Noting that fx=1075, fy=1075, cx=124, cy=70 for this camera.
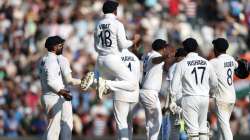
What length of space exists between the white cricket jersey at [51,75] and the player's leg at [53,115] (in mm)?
177

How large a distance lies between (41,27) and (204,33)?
5528 millimetres

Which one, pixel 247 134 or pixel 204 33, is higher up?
pixel 204 33

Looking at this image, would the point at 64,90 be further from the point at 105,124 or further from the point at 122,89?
the point at 105,124

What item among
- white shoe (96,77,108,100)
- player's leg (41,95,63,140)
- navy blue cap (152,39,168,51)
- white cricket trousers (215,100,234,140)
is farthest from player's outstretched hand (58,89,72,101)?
white cricket trousers (215,100,234,140)

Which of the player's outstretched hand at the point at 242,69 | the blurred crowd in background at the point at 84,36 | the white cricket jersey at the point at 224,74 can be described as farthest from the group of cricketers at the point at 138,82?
the blurred crowd in background at the point at 84,36

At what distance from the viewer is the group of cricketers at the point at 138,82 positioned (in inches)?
896

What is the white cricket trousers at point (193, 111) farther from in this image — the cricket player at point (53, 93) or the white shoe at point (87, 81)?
the cricket player at point (53, 93)

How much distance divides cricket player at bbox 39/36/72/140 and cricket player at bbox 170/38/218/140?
257 centimetres

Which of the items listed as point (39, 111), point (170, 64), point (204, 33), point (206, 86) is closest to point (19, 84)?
point (39, 111)

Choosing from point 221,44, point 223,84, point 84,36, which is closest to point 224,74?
point 223,84

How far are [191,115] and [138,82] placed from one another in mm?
1653

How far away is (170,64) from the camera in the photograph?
25344 millimetres

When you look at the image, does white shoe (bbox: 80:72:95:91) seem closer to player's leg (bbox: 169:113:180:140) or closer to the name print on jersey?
the name print on jersey

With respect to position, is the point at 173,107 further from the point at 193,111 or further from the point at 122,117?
the point at 122,117
